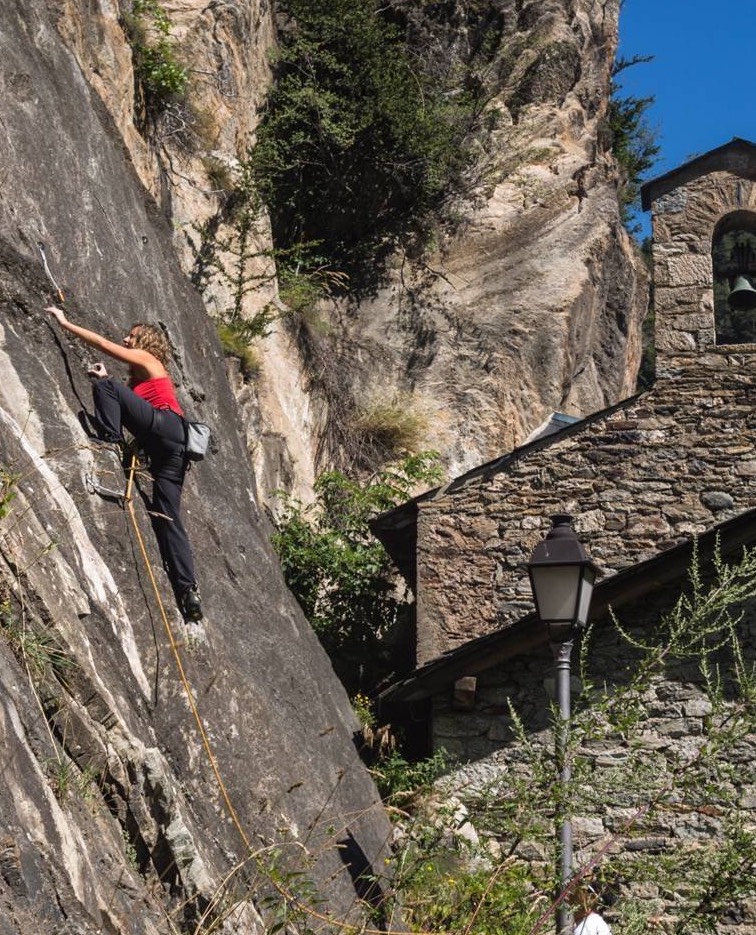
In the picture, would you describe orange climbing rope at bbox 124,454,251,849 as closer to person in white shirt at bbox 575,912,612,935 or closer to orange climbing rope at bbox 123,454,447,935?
orange climbing rope at bbox 123,454,447,935

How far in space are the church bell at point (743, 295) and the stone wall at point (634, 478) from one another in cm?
21

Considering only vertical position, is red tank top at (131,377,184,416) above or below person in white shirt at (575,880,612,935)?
above

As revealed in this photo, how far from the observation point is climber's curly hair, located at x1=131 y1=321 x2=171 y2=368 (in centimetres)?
752

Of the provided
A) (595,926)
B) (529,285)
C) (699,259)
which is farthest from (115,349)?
(529,285)

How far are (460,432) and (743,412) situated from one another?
4000 millimetres

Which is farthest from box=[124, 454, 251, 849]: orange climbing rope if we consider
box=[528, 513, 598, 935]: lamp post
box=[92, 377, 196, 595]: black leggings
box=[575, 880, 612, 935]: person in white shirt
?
box=[528, 513, 598, 935]: lamp post

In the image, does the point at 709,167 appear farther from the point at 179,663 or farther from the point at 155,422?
the point at 179,663

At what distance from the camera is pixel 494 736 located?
32.9 ft

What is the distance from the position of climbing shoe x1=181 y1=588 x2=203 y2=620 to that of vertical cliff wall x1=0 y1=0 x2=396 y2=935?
0.34 ft

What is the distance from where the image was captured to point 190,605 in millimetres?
6879

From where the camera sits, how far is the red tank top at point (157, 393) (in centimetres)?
743

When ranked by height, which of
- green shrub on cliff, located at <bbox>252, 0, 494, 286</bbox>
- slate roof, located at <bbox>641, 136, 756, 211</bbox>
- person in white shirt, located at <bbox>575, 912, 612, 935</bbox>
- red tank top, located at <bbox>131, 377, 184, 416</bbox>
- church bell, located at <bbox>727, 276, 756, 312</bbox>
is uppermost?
green shrub on cliff, located at <bbox>252, 0, 494, 286</bbox>

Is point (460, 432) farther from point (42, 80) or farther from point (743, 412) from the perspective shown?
point (42, 80)

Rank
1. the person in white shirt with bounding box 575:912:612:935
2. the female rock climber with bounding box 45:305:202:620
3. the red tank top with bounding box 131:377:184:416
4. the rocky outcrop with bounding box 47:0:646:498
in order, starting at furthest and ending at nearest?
the rocky outcrop with bounding box 47:0:646:498 → the red tank top with bounding box 131:377:184:416 → the female rock climber with bounding box 45:305:202:620 → the person in white shirt with bounding box 575:912:612:935
